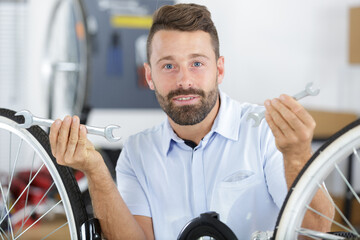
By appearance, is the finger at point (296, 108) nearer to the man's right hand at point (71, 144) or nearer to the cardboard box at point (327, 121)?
the man's right hand at point (71, 144)

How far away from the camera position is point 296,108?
0.48 m

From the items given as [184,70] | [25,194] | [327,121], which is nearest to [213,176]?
[184,70]

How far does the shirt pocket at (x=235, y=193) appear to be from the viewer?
23.6 inches

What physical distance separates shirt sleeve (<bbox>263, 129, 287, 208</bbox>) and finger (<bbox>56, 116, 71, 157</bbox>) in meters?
0.23

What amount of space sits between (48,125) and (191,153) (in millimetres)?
177

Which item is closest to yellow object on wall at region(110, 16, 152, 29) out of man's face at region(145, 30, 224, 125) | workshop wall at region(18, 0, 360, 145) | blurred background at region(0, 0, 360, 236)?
blurred background at region(0, 0, 360, 236)

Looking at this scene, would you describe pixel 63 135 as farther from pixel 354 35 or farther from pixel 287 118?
pixel 354 35

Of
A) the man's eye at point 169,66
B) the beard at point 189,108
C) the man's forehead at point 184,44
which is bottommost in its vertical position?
the beard at point 189,108

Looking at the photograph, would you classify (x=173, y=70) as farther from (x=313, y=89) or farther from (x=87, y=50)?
(x=87, y=50)

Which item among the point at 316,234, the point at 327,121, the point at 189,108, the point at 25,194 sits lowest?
the point at 25,194

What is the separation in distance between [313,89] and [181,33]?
0.15 m

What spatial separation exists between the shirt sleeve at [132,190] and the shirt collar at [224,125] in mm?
61

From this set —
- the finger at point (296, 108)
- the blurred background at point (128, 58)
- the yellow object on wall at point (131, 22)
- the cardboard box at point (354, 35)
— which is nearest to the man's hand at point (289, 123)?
the finger at point (296, 108)

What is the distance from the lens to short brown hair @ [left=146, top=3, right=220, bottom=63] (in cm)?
55
